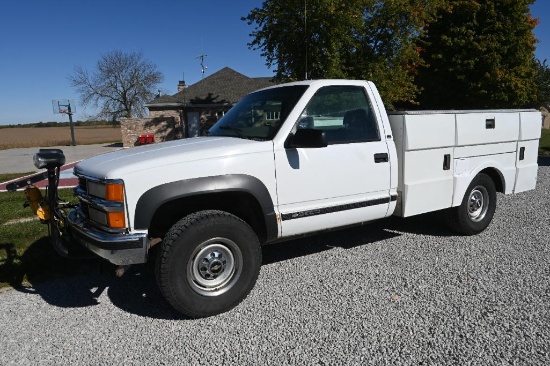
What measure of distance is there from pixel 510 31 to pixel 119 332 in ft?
84.3

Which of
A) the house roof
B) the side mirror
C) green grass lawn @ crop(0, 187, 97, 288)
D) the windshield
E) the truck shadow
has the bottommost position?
the truck shadow

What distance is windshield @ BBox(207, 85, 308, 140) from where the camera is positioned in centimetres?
382

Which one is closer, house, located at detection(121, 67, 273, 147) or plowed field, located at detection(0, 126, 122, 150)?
house, located at detection(121, 67, 273, 147)

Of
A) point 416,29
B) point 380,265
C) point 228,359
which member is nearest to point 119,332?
point 228,359

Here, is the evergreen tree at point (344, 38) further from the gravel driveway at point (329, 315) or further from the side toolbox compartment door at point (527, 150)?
→ the gravel driveway at point (329, 315)

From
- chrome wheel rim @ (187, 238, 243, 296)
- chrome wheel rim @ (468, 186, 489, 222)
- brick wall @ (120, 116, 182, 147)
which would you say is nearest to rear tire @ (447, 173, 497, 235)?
chrome wheel rim @ (468, 186, 489, 222)

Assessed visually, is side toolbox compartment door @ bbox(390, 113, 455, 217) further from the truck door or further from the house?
the house

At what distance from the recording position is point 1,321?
3.44 m

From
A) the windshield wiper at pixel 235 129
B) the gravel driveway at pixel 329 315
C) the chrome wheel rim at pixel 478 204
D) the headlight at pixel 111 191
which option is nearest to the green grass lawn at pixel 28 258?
the gravel driveway at pixel 329 315

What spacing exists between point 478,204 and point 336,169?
2654mm

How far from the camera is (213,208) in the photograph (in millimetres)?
3674

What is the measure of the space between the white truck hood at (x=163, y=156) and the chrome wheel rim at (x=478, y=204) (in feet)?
10.6

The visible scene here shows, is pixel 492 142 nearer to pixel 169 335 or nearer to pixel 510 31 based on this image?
pixel 169 335

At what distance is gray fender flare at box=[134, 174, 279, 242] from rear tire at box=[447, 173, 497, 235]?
9.12 feet
